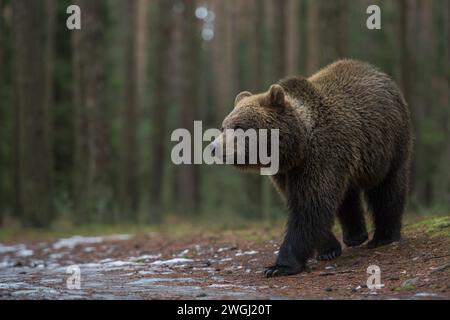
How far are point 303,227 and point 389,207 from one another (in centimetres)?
158

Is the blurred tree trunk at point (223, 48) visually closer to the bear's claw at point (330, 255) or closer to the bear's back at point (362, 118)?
the bear's back at point (362, 118)

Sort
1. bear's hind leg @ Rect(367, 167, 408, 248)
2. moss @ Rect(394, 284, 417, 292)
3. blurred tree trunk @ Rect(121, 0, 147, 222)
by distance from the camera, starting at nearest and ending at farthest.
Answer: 1. moss @ Rect(394, 284, 417, 292)
2. bear's hind leg @ Rect(367, 167, 408, 248)
3. blurred tree trunk @ Rect(121, 0, 147, 222)

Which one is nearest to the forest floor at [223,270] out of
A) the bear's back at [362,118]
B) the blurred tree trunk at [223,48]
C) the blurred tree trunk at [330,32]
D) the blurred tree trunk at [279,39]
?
the bear's back at [362,118]

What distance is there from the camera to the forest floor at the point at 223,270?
555 centimetres

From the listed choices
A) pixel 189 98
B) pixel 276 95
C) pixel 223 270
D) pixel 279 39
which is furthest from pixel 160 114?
pixel 276 95

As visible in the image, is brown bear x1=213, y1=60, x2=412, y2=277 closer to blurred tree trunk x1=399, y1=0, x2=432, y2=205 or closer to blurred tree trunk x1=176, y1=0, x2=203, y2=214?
blurred tree trunk x1=399, y1=0, x2=432, y2=205

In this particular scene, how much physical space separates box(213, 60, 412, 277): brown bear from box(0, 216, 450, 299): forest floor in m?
0.29

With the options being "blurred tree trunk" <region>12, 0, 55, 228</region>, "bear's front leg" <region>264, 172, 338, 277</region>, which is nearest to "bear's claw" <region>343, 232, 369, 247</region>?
"bear's front leg" <region>264, 172, 338, 277</region>

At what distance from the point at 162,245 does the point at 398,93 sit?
475 cm

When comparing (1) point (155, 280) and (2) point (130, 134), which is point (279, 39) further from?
(1) point (155, 280)

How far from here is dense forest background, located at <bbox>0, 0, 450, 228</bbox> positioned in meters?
14.9
